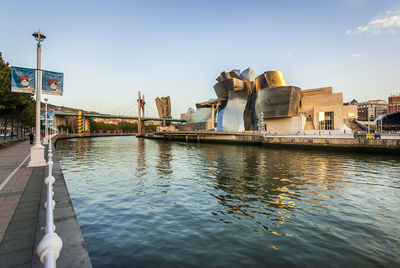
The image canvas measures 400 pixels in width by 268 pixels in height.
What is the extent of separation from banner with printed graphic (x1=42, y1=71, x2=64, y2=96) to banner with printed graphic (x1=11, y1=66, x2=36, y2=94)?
53 cm

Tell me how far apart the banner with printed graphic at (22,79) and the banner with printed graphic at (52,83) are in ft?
1.73

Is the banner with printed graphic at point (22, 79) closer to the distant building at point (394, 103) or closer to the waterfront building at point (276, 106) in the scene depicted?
the waterfront building at point (276, 106)

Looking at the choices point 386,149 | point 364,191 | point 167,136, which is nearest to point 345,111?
point 386,149

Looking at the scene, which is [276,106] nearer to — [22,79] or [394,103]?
[22,79]

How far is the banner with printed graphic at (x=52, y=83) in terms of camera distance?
12.1 metres

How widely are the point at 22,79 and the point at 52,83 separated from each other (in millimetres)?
1302

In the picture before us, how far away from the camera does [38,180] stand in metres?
8.23

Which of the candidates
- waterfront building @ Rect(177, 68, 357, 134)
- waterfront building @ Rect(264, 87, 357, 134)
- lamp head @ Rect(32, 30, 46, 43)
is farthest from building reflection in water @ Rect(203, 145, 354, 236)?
waterfront building @ Rect(264, 87, 357, 134)

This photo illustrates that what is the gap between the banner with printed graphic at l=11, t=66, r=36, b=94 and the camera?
11.5 m

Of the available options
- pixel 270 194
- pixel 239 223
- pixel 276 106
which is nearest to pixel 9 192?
pixel 239 223

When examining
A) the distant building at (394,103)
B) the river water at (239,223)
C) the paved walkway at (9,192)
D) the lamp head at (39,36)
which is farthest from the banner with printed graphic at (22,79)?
the distant building at (394,103)

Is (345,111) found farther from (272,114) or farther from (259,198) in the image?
(259,198)

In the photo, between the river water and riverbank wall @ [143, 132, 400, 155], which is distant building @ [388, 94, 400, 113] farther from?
the river water

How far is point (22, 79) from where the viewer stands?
461 inches
